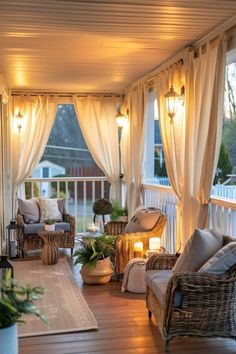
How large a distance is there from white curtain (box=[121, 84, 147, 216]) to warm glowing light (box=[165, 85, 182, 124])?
1526 millimetres

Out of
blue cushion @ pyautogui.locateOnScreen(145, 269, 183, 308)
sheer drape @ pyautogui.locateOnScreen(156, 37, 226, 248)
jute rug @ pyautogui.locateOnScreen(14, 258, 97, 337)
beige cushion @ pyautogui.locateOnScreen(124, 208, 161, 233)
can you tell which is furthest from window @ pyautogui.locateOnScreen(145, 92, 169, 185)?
blue cushion @ pyautogui.locateOnScreen(145, 269, 183, 308)

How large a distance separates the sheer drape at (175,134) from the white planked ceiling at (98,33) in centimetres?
24

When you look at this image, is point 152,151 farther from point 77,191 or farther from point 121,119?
point 77,191

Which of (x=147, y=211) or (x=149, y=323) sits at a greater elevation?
(x=147, y=211)

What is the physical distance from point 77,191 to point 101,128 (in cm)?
126

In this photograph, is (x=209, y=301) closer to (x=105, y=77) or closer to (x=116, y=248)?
(x=116, y=248)

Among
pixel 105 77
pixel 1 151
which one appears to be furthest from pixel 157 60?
pixel 1 151

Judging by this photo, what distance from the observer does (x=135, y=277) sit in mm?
4453

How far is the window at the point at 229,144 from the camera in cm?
450

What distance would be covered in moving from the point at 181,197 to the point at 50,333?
2.07 metres

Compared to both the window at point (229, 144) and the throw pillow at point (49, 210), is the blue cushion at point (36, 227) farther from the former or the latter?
the window at point (229, 144)

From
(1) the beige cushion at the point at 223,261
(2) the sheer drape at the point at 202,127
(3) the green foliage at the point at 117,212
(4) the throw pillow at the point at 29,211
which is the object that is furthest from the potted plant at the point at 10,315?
(3) the green foliage at the point at 117,212

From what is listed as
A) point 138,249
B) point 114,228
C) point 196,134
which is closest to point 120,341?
point 138,249

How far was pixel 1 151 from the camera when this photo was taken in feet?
21.3
